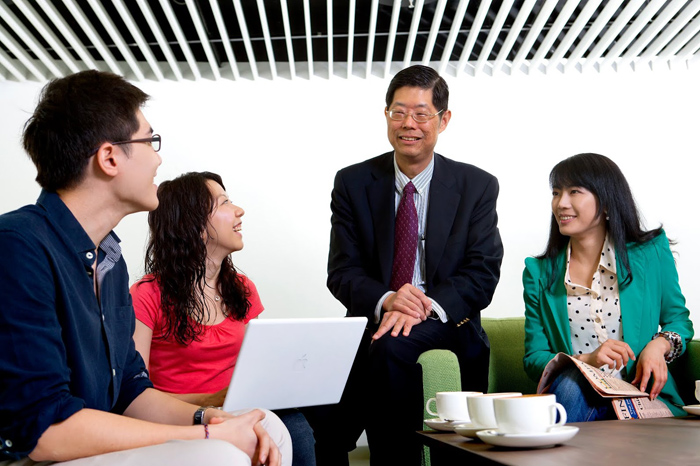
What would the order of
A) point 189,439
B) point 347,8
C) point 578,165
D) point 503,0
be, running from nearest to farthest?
point 189,439 < point 578,165 < point 503,0 < point 347,8

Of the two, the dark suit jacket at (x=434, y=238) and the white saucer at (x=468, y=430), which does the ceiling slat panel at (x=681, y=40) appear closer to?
the dark suit jacket at (x=434, y=238)

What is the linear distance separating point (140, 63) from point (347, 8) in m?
1.40

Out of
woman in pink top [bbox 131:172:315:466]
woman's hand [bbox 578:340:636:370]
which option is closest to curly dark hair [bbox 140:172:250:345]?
woman in pink top [bbox 131:172:315:466]

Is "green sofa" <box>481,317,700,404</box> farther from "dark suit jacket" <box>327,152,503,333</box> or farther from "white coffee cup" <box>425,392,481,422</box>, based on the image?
"white coffee cup" <box>425,392,481,422</box>

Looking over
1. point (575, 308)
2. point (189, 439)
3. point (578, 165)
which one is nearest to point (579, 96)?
point (578, 165)

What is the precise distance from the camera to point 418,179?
2701mm

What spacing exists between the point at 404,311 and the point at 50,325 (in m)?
1.32

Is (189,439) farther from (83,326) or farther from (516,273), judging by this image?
(516,273)

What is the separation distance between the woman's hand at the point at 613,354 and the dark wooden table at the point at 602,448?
0.58 meters

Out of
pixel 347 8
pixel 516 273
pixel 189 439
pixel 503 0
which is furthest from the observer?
pixel 516 273

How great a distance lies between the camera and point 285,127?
4203mm

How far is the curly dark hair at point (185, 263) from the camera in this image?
6.97 ft

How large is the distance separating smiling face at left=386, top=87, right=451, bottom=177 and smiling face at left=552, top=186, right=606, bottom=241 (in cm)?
55

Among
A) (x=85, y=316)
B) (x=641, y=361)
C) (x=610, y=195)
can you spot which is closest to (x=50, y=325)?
(x=85, y=316)
